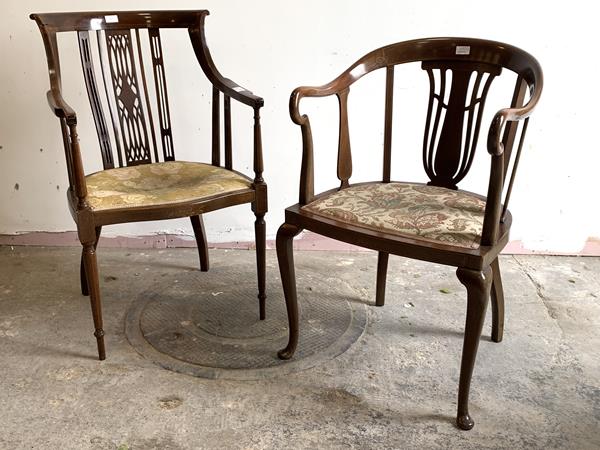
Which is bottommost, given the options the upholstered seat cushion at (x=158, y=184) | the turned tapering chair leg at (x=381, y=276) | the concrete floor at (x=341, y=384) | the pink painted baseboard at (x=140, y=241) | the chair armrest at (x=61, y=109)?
the concrete floor at (x=341, y=384)

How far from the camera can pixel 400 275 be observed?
101 inches

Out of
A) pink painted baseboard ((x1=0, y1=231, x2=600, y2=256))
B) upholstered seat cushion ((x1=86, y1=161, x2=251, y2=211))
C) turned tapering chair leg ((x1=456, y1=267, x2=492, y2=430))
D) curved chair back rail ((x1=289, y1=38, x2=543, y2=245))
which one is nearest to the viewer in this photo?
turned tapering chair leg ((x1=456, y1=267, x2=492, y2=430))

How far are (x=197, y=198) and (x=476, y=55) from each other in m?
0.97

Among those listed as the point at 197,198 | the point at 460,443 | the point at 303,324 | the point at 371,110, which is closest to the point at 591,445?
the point at 460,443

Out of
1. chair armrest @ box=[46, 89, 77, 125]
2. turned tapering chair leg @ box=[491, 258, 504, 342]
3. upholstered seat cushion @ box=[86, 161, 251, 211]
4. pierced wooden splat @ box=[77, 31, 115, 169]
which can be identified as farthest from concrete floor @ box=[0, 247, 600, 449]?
chair armrest @ box=[46, 89, 77, 125]

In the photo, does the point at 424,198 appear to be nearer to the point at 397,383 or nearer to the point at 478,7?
the point at 397,383

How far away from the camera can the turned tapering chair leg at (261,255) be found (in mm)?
2033

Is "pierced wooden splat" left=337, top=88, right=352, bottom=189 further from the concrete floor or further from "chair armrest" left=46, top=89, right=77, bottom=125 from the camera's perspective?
"chair armrest" left=46, top=89, right=77, bottom=125

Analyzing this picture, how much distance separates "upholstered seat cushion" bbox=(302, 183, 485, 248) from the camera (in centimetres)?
161

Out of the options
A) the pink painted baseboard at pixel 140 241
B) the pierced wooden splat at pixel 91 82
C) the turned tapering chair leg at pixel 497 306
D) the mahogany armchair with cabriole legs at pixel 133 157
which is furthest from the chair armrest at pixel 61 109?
the turned tapering chair leg at pixel 497 306

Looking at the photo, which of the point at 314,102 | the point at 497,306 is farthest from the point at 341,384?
the point at 314,102

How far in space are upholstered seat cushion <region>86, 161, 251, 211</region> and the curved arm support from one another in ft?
0.90

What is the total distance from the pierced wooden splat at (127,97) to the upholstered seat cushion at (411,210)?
0.82 metres

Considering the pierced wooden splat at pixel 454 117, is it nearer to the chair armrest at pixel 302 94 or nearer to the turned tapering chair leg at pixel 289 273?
the chair armrest at pixel 302 94
